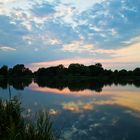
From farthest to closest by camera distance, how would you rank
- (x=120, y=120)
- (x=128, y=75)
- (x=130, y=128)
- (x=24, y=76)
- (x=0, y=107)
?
1. (x=24, y=76)
2. (x=128, y=75)
3. (x=120, y=120)
4. (x=130, y=128)
5. (x=0, y=107)

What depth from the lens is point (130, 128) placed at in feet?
Result: 40.2

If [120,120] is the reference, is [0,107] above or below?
above

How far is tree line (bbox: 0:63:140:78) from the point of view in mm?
90812

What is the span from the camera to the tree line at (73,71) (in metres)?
90.8

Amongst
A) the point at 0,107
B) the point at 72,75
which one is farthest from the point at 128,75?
the point at 0,107

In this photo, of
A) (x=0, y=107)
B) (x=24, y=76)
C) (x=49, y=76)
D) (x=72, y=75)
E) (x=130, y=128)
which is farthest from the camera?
(x=24, y=76)

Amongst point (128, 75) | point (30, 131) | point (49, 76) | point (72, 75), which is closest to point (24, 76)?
point (49, 76)

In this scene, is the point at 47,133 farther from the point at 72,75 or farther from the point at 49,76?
the point at 49,76

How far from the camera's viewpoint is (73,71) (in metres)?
99.8

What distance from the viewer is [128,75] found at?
90875 millimetres

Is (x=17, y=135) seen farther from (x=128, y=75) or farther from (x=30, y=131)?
(x=128, y=75)

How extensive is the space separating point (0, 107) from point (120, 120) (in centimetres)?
719

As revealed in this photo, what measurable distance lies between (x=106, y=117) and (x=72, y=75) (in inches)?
3270

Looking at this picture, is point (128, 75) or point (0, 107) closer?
point (0, 107)
